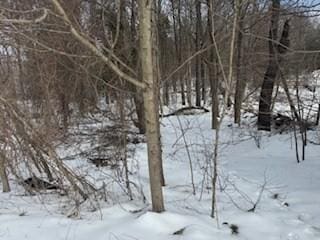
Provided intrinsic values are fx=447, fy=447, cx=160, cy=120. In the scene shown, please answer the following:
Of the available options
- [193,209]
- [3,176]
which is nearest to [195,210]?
[193,209]

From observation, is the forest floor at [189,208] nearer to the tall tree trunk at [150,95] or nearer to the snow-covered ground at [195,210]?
the snow-covered ground at [195,210]

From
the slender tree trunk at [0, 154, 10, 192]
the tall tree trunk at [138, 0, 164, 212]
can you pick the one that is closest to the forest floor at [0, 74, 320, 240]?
the slender tree trunk at [0, 154, 10, 192]

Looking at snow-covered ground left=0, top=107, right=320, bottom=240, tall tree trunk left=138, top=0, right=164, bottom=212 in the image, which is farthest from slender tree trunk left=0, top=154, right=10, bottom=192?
tall tree trunk left=138, top=0, right=164, bottom=212

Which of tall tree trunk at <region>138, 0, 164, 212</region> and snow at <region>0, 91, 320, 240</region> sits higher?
tall tree trunk at <region>138, 0, 164, 212</region>

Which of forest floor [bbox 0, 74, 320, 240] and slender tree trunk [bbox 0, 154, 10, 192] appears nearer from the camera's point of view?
forest floor [bbox 0, 74, 320, 240]

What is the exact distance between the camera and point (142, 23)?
14.7 ft

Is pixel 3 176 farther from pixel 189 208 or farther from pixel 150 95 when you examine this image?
pixel 150 95

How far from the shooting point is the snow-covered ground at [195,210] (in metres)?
4.45

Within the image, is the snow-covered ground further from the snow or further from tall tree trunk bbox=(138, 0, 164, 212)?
tall tree trunk bbox=(138, 0, 164, 212)

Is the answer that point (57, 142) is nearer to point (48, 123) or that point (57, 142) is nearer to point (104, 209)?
point (48, 123)

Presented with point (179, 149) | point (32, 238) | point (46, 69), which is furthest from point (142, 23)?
point (179, 149)

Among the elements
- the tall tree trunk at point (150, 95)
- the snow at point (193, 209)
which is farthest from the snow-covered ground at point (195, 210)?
the tall tree trunk at point (150, 95)

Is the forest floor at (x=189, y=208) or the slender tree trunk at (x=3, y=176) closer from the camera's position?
the forest floor at (x=189, y=208)

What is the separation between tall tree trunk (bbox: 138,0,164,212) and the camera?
4.48m
